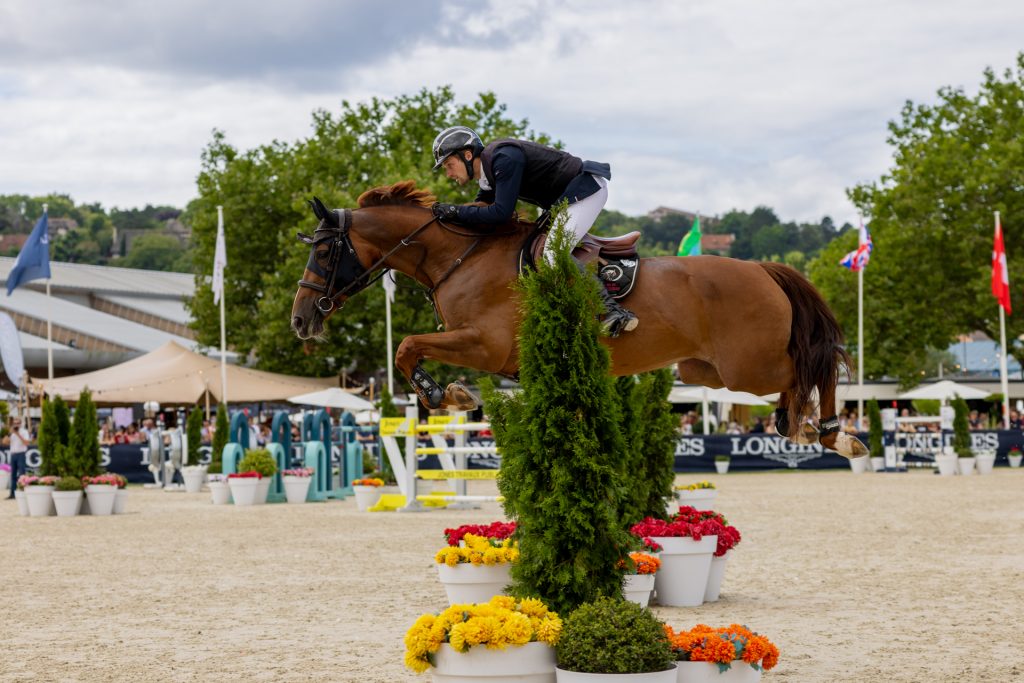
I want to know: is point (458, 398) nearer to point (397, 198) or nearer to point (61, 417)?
point (397, 198)

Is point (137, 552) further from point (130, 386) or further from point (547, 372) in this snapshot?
point (130, 386)

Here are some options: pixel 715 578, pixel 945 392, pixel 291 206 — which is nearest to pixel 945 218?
pixel 945 392

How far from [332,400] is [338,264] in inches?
1076

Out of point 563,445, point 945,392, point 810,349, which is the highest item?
point 945,392

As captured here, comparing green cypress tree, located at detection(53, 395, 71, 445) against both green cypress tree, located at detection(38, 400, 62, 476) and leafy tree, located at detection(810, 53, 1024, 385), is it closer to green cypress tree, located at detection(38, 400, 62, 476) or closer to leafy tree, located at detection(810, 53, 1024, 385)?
green cypress tree, located at detection(38, 400, 62, 476)

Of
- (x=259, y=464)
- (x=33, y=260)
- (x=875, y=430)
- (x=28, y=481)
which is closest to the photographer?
(x=28, y=481)

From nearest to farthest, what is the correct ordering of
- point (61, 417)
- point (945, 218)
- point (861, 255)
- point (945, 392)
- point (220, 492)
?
1. point (61, 417)
2. point (220, 492)
3. point (861, 255)
4. point (945, 392)
5. point (945, 218)

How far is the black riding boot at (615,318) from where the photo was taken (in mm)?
5918

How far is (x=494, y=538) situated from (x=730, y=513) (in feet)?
40.9

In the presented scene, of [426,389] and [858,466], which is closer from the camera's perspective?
[426,389]

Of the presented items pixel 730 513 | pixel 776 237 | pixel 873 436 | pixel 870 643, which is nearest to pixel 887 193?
pixel 873 436

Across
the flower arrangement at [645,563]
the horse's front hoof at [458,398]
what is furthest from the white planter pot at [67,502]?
the horse's front hoof at [458,398]

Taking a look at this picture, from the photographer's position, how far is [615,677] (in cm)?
500

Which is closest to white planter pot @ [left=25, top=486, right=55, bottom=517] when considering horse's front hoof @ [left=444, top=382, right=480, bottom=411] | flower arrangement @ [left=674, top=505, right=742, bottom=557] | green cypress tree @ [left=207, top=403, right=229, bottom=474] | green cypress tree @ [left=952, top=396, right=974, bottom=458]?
green cypress tree @ [left=207, top=403, right=229, bottom=474]
